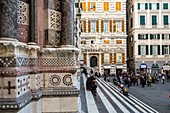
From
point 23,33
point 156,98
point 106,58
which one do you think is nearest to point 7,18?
point 23,33

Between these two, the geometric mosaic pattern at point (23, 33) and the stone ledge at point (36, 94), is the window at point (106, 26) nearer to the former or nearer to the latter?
the geometric mosaic pattern at point (23, 33)

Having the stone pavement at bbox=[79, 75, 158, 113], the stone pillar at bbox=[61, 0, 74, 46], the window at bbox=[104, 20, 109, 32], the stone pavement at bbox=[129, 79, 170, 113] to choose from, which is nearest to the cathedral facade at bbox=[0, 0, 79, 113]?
the stone pillar at bbox=[61, 0, 74, 46]

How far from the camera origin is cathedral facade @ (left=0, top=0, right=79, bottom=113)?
442 centimetres

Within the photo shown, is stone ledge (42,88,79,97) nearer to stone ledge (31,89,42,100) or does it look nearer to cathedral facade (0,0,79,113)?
cathedral facade (0,0,79,113)

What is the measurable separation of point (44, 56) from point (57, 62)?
0.47 meters

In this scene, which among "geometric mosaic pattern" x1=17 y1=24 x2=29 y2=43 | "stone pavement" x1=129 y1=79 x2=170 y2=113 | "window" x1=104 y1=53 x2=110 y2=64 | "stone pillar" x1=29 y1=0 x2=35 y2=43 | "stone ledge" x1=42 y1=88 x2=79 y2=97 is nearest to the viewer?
"geometric mosaic pattern" x1=17 y1=24 x2=29 y2=43

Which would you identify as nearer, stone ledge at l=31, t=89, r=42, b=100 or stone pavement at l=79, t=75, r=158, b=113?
stone ledge at l=31, t=89, r=42, b=100

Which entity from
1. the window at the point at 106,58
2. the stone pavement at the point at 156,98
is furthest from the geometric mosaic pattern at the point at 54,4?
the window at the point at 106,58

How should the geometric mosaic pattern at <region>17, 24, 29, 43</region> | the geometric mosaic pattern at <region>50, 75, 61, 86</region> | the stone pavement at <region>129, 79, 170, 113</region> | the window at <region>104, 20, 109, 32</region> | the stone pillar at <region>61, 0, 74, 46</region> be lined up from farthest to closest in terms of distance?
the window at <region>104, 20, 109, 32</region>
the stone pavement at <region>129, 79, 170, 113</region>
the stone pillar at <region>61, 0, 74, 46</region>
the geometric mosaic pattern at <region>50, 75, 61, 86</region>
the geometric mosaic pattern at <region>17, 24, 29, 43</region>

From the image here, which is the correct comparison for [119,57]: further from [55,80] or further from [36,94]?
[36,94]

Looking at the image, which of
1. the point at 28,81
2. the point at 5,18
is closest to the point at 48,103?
the point at 28,81

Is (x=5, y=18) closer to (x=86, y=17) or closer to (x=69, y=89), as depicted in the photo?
(x=69, y=89)

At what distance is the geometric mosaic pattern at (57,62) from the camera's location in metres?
5.54

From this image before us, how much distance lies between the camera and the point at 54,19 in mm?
5707
